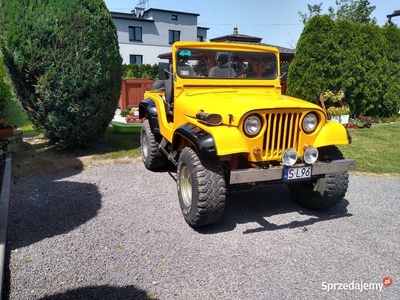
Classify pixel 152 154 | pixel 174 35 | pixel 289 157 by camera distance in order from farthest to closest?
pixel 174 35, pixel 152 154, pixel 289 157

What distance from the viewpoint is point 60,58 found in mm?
5594

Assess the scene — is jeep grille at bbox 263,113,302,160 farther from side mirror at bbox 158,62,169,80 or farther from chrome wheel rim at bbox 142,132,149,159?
chrome wheel rim at bbox 142,132,149,159

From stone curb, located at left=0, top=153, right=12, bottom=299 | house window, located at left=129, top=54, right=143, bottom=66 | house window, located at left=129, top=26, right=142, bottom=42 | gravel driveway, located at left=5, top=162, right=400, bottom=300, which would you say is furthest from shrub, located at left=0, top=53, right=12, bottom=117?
house window, located at left=129, top=26, right=142, bottom=42

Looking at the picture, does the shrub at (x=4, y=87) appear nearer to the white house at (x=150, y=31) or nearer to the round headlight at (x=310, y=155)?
the round headlight at (x=310, y=155)

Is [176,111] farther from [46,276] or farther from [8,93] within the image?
[8,93]

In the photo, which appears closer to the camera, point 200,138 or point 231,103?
point 200,138

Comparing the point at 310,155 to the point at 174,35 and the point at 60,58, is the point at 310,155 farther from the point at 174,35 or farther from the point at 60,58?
the point at 174,35

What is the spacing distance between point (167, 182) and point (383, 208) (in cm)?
313

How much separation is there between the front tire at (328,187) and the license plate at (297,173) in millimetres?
366

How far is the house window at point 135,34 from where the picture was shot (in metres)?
31.0

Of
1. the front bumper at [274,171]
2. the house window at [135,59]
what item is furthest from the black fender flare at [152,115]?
the house window at [135,59]

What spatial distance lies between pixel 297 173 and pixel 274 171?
0.29 meters

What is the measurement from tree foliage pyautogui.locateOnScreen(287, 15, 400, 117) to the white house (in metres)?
22.8

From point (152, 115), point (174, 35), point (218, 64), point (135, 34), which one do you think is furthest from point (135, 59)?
point (218, 64)
